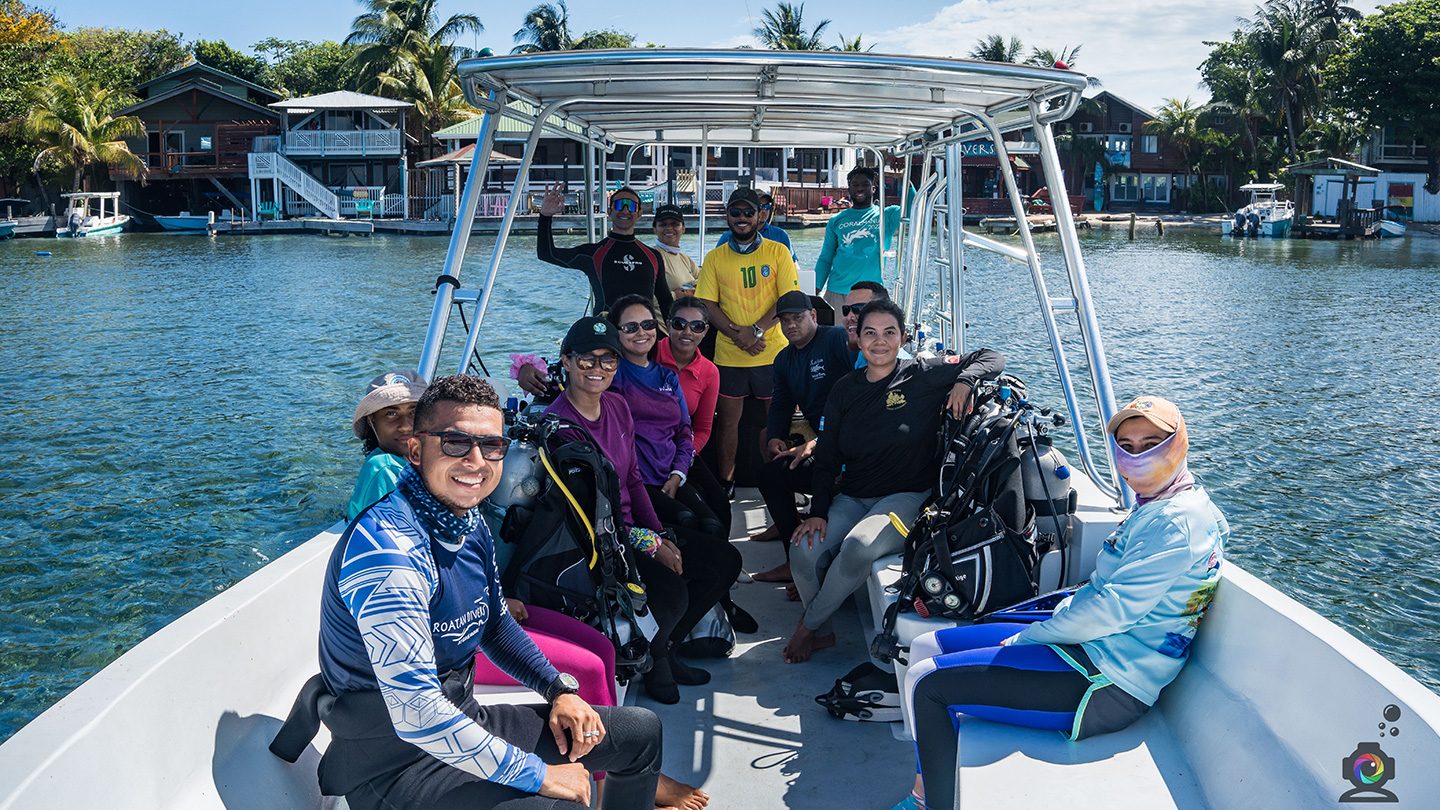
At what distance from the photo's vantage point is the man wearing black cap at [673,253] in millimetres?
7004

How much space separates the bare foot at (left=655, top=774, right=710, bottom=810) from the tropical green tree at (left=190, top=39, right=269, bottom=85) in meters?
70.0

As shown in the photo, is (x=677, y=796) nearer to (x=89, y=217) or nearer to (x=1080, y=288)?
(x=1080, y=288)

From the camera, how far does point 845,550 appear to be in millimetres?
4258

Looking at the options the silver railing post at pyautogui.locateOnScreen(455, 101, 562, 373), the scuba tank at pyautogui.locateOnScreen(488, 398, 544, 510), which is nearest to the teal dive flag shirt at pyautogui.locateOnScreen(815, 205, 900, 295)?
the silver railing post at pyautogui.locateOnScreen(455, 101, 562, 373)

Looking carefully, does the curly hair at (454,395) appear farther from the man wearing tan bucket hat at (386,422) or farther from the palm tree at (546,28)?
the palm tree at (546,28)

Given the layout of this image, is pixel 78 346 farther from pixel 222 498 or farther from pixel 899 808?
pixel 899 808

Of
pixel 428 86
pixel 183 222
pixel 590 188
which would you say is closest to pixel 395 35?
pixel 428 86

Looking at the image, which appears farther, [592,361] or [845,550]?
[845,550]

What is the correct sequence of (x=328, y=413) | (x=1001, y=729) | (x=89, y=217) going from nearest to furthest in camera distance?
(x=1001, y=729) → (x=328, y=413) → (x=89, y=217)

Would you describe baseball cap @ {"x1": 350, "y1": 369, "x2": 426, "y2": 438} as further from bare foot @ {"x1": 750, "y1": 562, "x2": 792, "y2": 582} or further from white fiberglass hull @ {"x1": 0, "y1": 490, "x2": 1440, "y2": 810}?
bare foot @ {"x1": 750, "y1": 562, "x2": 792, "y2": 582}

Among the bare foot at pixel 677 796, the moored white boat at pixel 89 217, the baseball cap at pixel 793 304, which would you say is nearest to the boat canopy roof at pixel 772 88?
the baseball cap at pixel 793 304

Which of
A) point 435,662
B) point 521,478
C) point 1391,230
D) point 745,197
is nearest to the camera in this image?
point 435,662

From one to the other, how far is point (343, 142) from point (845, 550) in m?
52.2

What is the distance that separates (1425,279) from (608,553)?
3712 centimetres
